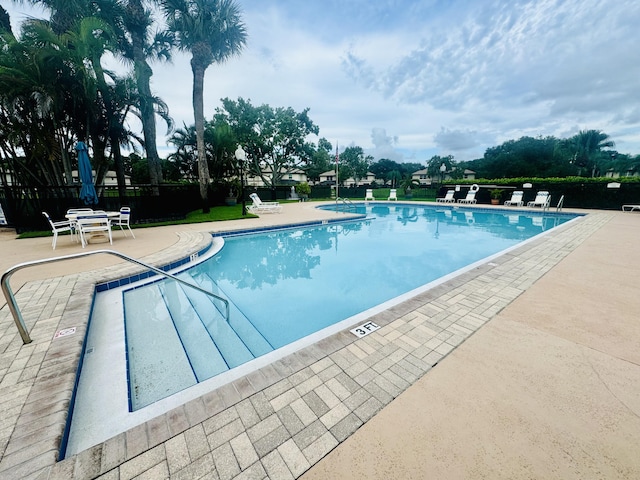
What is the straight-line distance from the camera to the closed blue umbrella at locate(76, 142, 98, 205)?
644 cm

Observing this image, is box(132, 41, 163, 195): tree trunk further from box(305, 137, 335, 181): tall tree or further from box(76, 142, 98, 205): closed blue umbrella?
box(305, 137, 335, 181): tall tree

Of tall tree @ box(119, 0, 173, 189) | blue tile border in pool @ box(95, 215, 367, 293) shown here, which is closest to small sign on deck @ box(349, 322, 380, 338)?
blue tile border in pool @ box(95, 215, 367, 293)

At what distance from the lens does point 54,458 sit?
131cm

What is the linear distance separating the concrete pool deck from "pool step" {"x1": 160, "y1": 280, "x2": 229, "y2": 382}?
2.32 feet

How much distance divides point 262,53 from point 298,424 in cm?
1585

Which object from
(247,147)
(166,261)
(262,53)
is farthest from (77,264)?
(247,147)

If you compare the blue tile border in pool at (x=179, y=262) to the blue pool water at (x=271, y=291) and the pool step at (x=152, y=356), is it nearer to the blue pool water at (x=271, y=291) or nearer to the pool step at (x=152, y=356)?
the blue pool water at (x=271, y=291)

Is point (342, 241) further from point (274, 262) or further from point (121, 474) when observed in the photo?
point (121, 474)

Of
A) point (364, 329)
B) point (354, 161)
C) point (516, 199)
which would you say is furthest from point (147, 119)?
point (354, 161)

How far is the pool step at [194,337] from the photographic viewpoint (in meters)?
2.39

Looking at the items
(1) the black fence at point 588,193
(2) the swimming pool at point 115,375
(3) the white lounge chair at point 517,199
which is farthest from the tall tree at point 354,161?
(2) the swimming pool at point 115,375

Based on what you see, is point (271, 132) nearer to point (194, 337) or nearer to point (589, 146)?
point (194, 337)

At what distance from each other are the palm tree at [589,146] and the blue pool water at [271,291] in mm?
40994

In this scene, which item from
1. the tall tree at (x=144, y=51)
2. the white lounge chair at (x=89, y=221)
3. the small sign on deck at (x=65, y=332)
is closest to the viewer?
the small sign on deck at (x=65, y=332)
